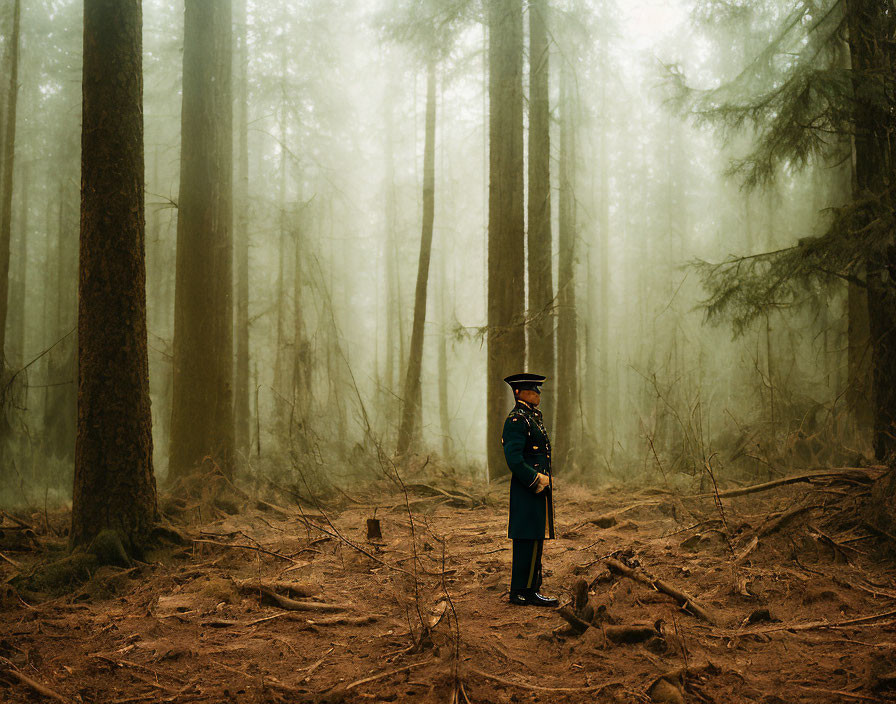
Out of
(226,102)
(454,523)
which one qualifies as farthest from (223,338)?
(454,523)

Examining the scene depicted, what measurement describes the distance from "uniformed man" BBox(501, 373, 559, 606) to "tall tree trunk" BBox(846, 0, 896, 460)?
4603mm

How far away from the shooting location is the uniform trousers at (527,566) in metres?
5.39

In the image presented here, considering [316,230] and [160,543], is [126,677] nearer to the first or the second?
[160,543]

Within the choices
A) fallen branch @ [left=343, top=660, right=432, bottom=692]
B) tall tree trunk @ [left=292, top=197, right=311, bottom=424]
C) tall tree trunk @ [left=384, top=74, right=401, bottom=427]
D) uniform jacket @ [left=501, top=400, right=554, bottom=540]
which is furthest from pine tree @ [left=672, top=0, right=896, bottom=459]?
tall tree trunk @ [left=384, top=74, right=401, bottom=427]

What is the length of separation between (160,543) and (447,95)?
19673 mm

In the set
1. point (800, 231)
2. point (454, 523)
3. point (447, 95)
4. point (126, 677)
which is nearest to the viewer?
point (126, 677)

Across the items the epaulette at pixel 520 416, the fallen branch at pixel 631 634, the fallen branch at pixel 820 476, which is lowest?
the fallen branch at pixel 631 634

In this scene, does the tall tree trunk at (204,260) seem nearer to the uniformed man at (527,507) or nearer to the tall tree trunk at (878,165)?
the uniformed man at (527,507)

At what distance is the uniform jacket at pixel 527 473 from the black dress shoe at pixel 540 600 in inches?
19.9

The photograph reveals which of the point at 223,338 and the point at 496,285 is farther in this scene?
the point at 496,285

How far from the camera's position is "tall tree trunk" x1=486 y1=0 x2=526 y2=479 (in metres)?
11.3

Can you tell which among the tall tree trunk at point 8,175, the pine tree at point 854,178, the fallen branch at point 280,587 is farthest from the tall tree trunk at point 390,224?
the fallen branch at point 280,587

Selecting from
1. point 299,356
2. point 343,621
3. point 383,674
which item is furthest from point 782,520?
point 299,356

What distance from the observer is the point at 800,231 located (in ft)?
64.2
